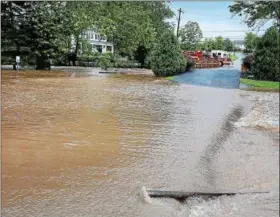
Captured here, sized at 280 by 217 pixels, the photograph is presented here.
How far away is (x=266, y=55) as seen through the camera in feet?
7.40

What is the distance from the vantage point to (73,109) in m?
4.20

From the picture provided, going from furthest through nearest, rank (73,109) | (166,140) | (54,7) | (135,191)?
1. (54,7)
2. (73,109)
3. (166,140)
4. (135,191)

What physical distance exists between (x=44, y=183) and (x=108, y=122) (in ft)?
5.52

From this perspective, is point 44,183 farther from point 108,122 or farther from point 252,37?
point 108,122

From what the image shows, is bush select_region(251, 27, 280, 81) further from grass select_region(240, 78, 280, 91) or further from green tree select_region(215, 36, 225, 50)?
green tree select_region(215, 36, 225, 50)

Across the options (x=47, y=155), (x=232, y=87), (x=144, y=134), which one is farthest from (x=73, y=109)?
(x=232, y=87)

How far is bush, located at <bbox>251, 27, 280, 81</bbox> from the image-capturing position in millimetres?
1878

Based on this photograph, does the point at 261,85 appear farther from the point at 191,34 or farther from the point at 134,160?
the point at 134,160

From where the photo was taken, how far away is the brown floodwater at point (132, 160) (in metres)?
1.72


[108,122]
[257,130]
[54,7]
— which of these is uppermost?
[54,7]

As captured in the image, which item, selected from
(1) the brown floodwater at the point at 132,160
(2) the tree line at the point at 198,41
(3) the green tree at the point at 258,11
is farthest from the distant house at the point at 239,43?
(1) the brown floodwater at the point at 132,160

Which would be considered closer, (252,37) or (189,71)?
(252,37)

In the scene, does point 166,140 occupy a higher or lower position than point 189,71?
lower

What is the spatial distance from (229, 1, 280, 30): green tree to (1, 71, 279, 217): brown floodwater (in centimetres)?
51
